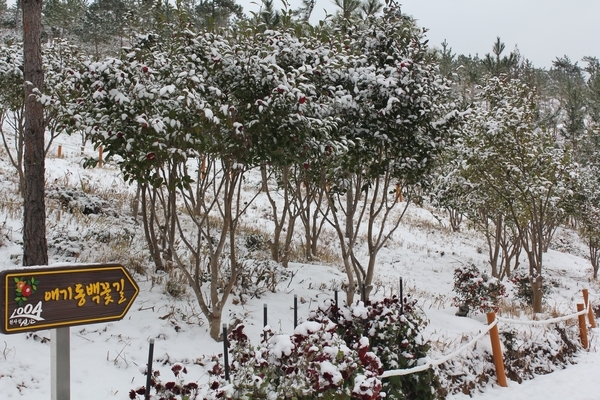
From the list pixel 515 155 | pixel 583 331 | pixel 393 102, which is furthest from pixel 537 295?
pixel 393 102

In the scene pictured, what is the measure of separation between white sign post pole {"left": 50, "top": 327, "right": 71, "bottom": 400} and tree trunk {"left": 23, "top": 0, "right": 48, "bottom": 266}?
3.66 metres

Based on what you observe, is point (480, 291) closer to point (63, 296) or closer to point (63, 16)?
point (63, 296)

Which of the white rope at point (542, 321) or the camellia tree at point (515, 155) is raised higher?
the camellia tree at point (515, 155)

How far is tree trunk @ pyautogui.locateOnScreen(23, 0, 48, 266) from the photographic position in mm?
5574

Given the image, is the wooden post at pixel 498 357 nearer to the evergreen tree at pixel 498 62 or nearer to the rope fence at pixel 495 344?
the rope fence at pixel 495 344

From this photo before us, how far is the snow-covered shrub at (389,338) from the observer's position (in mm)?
4089

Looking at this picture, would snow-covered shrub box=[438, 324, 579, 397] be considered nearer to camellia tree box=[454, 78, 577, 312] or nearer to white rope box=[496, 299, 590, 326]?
white rope box=[496, 299, 590, 326]

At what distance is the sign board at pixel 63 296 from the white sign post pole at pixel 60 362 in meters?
0.13

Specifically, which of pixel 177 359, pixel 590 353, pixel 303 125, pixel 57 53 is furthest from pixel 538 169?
pixel 57 53

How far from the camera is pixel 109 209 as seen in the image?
10.8 meters

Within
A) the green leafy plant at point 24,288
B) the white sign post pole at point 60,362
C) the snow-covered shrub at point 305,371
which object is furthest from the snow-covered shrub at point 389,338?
the green leafy plant at point 24,288

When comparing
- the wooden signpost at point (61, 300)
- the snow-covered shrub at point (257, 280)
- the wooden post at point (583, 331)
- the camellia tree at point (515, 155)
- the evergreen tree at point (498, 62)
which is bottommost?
the wooden post at point (583, 331)

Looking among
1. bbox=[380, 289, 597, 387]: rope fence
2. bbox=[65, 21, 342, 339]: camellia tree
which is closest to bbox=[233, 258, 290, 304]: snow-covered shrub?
bbox=[65, 21, 342, 339]: camellia tree

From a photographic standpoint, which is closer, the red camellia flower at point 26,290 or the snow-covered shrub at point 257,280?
the red camellia flower at point 26,290
